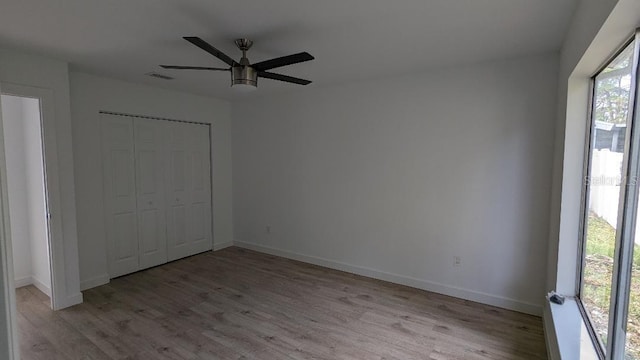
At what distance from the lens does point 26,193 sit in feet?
12.3

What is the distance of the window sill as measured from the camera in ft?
6.27

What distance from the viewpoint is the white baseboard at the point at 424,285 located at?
10.2 ft

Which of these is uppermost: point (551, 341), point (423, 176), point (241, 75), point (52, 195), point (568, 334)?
point (241, 75)

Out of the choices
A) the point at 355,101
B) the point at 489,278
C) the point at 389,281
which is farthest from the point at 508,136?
the point at 389,281

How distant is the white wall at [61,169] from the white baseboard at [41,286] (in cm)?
43

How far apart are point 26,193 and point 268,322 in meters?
3.27

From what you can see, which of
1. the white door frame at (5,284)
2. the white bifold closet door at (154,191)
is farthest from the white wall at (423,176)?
the white door frame at (5,284)

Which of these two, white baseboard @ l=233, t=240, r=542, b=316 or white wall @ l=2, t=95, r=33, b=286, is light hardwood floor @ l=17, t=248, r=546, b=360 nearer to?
white baseboard @ l=233, t=240, r=542, b=316

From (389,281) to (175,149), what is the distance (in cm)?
344

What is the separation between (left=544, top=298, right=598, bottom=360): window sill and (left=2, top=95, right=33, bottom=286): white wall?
17.1 ft

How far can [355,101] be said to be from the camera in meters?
3.99

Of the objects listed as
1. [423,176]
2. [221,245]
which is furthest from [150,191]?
[423,176]

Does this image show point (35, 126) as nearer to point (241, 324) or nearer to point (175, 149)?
point (175, 149)

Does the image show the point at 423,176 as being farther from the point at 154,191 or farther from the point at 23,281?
the point at 23,281
